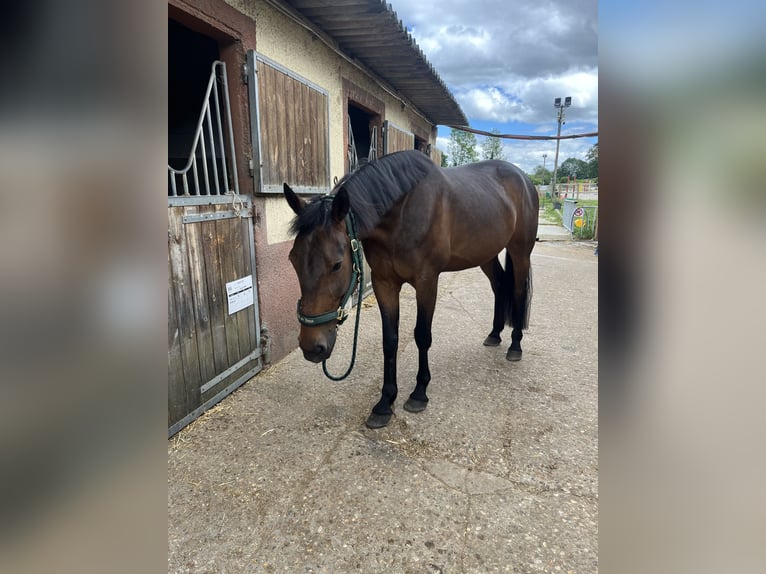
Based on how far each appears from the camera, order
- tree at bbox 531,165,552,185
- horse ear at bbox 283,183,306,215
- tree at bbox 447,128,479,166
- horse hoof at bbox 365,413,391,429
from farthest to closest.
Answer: tree at bbox 531,165,552,185 → tree at bbox 447,128,479,166 → horse hoof at bbox 365,413,391,429 → horse ear at bbox 283,183,306,215

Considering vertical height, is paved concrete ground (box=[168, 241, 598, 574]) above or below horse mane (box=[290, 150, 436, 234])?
below

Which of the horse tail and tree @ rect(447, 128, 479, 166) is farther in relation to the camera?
tree @ rect(447, 128, 479, 166)

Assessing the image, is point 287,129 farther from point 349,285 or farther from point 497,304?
point 497,304

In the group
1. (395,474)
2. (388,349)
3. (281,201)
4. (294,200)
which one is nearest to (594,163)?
(294,200)

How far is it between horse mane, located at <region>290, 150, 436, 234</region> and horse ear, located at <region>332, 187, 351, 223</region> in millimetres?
35

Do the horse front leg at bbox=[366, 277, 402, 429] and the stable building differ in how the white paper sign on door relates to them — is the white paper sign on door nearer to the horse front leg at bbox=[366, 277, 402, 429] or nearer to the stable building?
the stable building

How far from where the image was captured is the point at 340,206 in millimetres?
1872

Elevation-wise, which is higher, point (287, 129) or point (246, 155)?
point (287, 129)

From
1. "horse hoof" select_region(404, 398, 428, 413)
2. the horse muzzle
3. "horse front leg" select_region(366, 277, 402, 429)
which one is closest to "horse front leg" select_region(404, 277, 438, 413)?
"horse hoof" select_region(404, 398, 428, 413)

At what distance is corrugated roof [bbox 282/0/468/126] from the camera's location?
315cm

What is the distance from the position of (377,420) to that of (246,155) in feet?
6.32

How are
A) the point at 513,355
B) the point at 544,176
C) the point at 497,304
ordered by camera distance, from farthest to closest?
the point at 544,176, the point at 497,304, the point at 513,355
